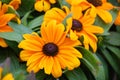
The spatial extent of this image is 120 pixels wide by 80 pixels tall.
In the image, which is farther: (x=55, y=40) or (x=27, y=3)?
(x=27, y=3)

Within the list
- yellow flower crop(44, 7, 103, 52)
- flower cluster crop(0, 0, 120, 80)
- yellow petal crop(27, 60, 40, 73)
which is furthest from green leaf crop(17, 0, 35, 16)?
yellow petal crop(27, 60, 40, 73)

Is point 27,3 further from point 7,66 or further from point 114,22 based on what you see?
point 7,66

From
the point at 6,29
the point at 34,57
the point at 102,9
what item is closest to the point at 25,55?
the point at 34,57

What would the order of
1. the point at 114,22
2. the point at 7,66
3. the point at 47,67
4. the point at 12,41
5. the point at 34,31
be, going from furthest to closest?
the point at 114,22
the point at 34,31
the point at 12,41
the point at 47,67
the point at 7,66

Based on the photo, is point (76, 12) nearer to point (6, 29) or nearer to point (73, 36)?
point (73, 36)

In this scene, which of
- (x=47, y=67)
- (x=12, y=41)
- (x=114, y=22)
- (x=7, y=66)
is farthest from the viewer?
(x=114, y=22)

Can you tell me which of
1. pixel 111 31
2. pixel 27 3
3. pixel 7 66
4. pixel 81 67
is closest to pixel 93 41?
pixel 81 67

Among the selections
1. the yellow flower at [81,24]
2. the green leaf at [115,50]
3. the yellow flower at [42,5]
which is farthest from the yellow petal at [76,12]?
the green leaf at [115,50]
